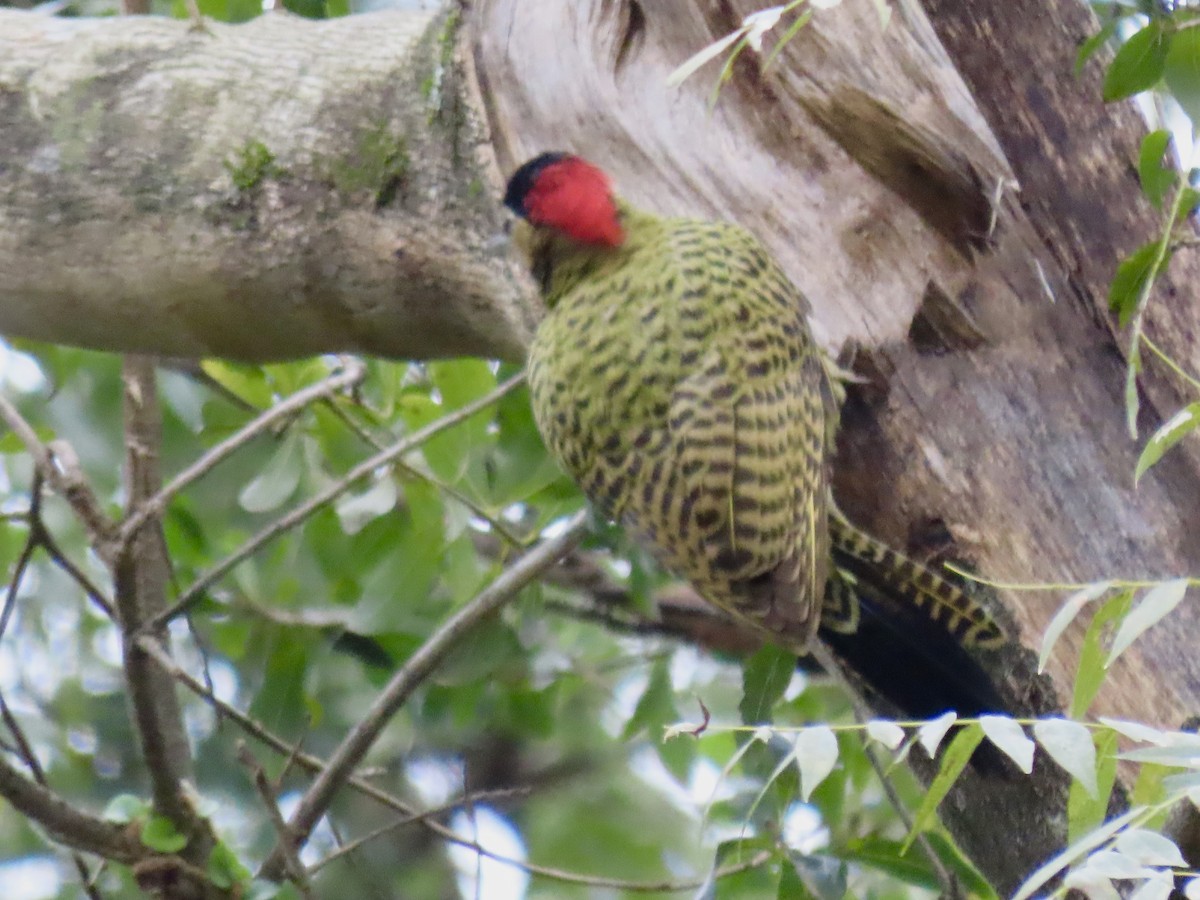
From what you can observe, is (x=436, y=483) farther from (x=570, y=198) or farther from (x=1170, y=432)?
(x=1170, y=432)

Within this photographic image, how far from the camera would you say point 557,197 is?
2.04 metres

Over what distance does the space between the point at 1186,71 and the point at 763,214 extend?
65 centimetres

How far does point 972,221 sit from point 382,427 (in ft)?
3.66

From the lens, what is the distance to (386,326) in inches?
88.2

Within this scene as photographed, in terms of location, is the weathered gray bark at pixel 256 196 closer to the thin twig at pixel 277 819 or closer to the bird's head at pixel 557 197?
the bird's head at pixel 557 197

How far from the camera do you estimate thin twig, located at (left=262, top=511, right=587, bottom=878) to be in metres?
2.24

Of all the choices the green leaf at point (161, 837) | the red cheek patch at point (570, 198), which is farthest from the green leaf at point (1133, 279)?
the green leaf at point (161, 837)

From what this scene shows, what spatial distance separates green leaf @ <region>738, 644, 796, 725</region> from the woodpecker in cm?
14

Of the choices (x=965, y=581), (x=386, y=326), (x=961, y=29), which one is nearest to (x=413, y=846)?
(x=386, y=326)

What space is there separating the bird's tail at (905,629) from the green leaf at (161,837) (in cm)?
95

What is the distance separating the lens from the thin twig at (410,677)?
2.24 meters

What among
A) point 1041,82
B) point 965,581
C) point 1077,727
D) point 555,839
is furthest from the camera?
point 555,839

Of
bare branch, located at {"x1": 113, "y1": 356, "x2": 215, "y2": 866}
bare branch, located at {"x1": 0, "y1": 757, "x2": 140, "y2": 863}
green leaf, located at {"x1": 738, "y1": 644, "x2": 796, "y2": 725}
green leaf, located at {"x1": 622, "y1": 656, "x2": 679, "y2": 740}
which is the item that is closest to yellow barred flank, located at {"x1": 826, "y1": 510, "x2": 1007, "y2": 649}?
green leaf, located at {"x1": 738, "y1": 644, "x2": 796, "y2": 725}

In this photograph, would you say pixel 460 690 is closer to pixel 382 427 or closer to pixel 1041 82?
pixel 382 427
